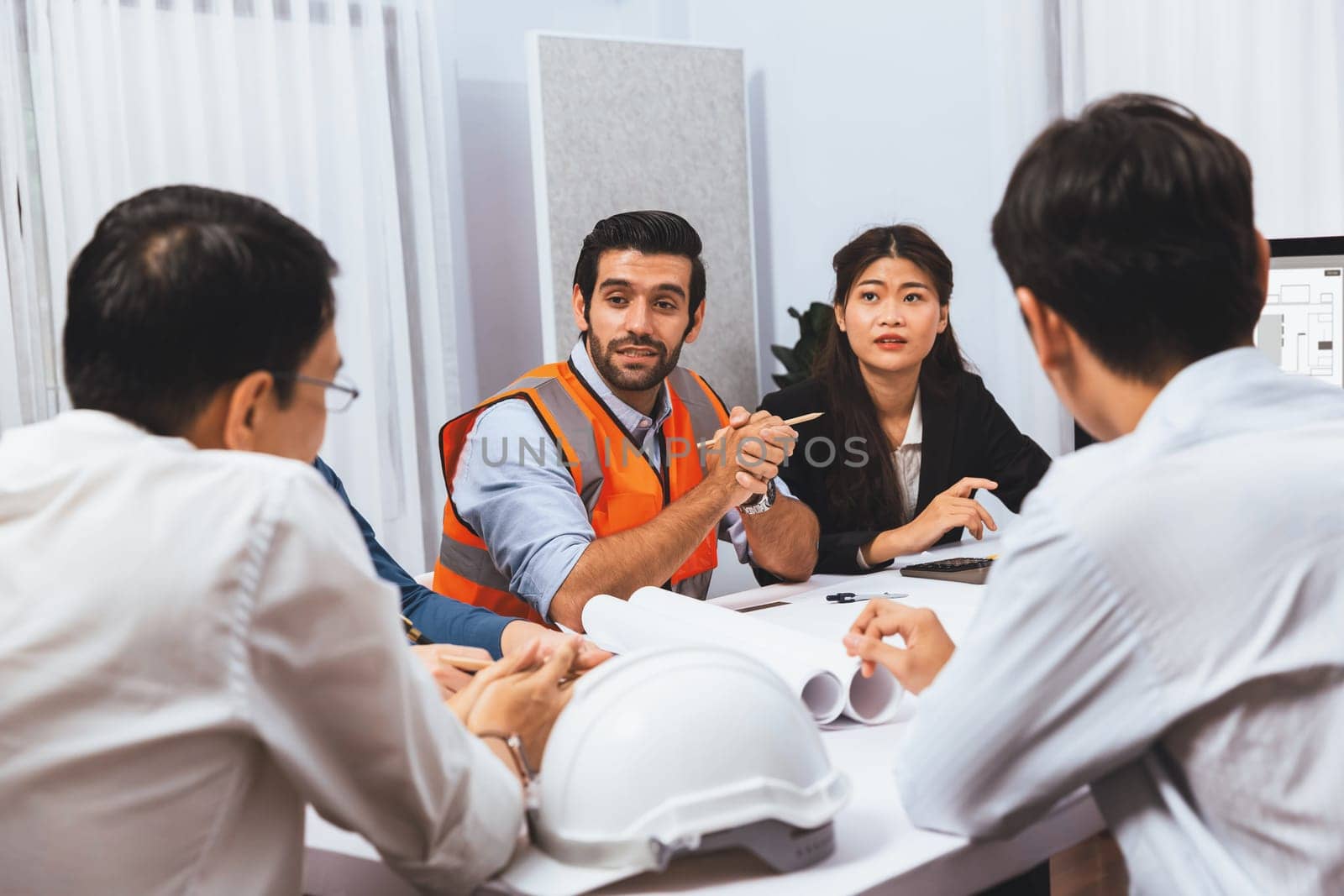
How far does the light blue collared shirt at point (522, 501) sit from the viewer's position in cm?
192

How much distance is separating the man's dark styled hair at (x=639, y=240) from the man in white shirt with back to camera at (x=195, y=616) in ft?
4.40

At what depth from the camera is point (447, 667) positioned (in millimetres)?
1443

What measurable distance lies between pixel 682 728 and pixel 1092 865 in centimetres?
181

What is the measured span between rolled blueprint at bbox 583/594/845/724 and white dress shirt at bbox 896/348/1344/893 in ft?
0.92

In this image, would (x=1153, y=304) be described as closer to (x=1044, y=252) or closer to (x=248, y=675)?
(x=1044, y=252)

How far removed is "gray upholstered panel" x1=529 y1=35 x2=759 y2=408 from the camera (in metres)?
3.64

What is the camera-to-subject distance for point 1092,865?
7.98 feet

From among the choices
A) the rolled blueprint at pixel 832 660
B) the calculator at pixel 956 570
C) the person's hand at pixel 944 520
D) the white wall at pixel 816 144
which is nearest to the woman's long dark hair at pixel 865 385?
the person's hand at pixel 944 520

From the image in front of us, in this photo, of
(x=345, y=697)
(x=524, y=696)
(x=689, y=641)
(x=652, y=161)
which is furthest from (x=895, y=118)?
(x=345, y=697)

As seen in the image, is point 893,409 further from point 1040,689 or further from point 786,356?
point 1040,689

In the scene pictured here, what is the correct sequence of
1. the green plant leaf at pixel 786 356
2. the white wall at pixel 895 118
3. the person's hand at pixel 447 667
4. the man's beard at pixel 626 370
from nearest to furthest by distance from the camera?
the person's hand at pixel 447 667, the man's beard at pixel 626 370, the white wall at pixel 895 118, the green plant leaf at pixel 786 356

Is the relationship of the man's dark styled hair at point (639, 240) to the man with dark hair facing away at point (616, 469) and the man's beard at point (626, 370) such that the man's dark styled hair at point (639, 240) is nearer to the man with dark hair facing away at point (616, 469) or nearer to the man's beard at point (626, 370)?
the man with dark hair facing away at point (616, 469)

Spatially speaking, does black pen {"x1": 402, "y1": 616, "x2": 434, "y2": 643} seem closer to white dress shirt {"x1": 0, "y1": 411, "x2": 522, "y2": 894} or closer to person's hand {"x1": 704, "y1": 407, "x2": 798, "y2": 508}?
person's hand {"x1": 704, "y1": 407, "x2": 798, "y2": 508}

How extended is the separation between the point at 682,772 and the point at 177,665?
368mm
